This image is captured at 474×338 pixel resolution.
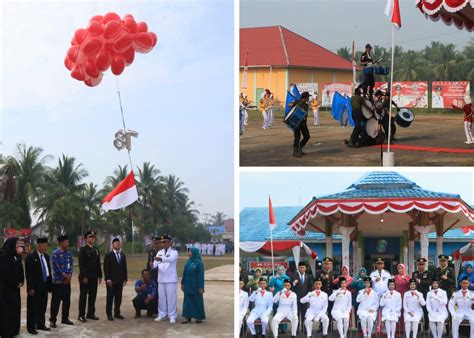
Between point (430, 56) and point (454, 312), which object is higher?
point (430, 56)

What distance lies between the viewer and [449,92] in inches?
398

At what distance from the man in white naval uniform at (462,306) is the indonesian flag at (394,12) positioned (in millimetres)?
2725

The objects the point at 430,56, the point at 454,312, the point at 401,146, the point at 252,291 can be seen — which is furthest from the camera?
the point at 430,56

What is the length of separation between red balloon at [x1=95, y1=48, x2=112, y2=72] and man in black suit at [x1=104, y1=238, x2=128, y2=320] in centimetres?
187

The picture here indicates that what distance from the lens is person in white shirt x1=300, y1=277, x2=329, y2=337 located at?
708cm

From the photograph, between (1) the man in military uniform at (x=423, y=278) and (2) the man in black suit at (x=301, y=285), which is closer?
(1) the man in military uniform at (x=423, y=278)

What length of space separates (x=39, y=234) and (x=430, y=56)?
6328 millimetres

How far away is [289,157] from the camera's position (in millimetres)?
7863

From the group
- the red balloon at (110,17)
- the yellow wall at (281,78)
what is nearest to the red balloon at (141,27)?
the red balloon at (110,17)

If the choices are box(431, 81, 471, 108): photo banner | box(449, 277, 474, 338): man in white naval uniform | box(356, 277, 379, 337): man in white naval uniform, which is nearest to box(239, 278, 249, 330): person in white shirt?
box(356, 277, 379, 337): man in white naval uniform

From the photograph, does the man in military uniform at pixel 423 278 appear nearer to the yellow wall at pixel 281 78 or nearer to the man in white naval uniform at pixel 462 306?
the man in white naval uniform at pixel 462 306

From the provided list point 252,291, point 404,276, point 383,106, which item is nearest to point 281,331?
point 252,291

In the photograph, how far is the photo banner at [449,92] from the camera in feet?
32.5

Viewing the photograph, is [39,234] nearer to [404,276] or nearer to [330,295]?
[330,295]
